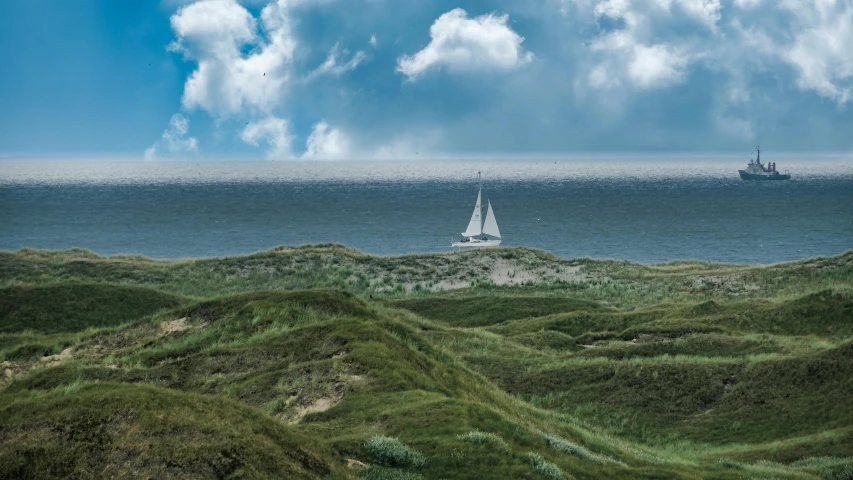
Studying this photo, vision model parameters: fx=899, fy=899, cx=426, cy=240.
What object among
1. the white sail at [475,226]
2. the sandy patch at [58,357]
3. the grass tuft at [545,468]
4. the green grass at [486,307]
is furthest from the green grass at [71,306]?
the white sail at [475,226]

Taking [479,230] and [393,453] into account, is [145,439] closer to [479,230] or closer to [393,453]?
[393,453]

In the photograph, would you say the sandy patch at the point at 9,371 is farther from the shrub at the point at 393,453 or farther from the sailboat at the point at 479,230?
the sailboat at the point at 479,230

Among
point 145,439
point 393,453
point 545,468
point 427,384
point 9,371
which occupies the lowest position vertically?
point 9,371

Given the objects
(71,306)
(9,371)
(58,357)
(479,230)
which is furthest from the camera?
(479,230)

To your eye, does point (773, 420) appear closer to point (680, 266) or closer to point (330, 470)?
point (330, 470)

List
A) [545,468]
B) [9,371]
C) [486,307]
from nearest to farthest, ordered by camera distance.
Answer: [545,468] < [9,371] < [486,307]

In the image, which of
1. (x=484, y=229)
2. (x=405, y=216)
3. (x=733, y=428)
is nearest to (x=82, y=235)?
(x=405, y=216)

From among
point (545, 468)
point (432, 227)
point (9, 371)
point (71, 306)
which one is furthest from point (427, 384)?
point (432, 227)
